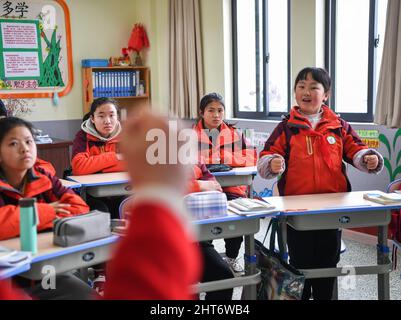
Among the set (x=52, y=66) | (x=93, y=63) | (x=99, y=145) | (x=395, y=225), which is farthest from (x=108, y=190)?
(x=52, y=66)

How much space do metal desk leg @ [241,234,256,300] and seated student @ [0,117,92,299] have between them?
832mm

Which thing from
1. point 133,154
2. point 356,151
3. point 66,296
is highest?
point 133,154

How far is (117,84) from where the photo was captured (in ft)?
21.5

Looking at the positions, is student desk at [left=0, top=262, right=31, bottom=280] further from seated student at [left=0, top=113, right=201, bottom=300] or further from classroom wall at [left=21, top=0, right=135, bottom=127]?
classroom wall at [left=21, top=0, right=135, bottom=127]

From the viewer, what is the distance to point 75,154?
11.7 feet

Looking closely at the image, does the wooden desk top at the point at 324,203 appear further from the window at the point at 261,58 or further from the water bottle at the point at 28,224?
the window at the point at 261,58

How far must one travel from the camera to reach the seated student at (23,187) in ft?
6.63

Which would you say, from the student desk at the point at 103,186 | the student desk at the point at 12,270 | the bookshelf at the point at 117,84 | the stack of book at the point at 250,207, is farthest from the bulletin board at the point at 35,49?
the student desk at the point at 12,270

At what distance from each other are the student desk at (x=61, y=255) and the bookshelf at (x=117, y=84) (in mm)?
4469

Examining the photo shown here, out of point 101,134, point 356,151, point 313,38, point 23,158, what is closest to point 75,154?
point 101,134

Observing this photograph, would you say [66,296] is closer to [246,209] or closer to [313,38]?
[246,209]

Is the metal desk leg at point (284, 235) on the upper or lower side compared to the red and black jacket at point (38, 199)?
lower

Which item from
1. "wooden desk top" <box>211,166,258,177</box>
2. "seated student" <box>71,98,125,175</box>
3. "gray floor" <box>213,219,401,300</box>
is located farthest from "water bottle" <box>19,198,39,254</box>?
"wooden desk top" <box>211,166,258,177</box>

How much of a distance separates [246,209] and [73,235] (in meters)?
0.87
